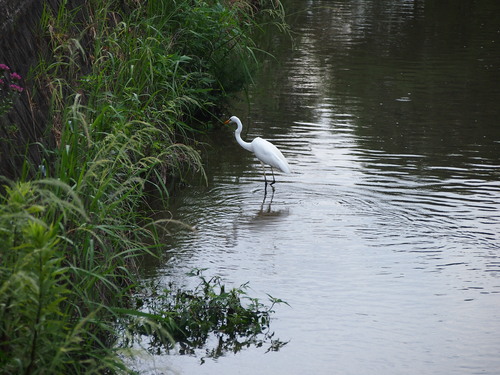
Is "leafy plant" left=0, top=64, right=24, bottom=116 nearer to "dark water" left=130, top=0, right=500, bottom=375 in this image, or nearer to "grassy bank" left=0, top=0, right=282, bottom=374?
"grassy bank" left=0, top=0, right=282, bottom=374

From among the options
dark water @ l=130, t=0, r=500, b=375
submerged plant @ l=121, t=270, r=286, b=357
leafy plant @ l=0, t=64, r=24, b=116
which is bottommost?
dark water @ l=130, t=0, r=500, b=375

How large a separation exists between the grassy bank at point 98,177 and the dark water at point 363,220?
493 millimetres

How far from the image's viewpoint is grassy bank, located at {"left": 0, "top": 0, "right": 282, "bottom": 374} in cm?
366

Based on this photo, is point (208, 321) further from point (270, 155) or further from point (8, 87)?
point (270, 155)

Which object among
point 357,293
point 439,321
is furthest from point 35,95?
point 439,321

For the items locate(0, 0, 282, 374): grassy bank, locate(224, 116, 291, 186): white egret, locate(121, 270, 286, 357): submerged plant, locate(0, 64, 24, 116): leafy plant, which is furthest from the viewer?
locate(224, 116, 291, 186): white egret

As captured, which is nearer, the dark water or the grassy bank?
the grassy bank

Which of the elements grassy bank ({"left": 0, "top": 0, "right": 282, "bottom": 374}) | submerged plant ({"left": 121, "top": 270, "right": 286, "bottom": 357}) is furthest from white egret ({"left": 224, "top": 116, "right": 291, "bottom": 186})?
submerged plant ({"left": 121, "top": 270, "right": 286, "bottom": 357})

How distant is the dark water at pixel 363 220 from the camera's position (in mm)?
5609

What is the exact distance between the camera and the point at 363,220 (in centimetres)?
802

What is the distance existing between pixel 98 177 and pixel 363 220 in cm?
352

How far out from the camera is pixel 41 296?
11.4ft

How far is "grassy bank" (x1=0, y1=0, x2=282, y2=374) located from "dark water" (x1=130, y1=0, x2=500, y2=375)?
493mm

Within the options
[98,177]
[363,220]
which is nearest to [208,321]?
[98,177]
